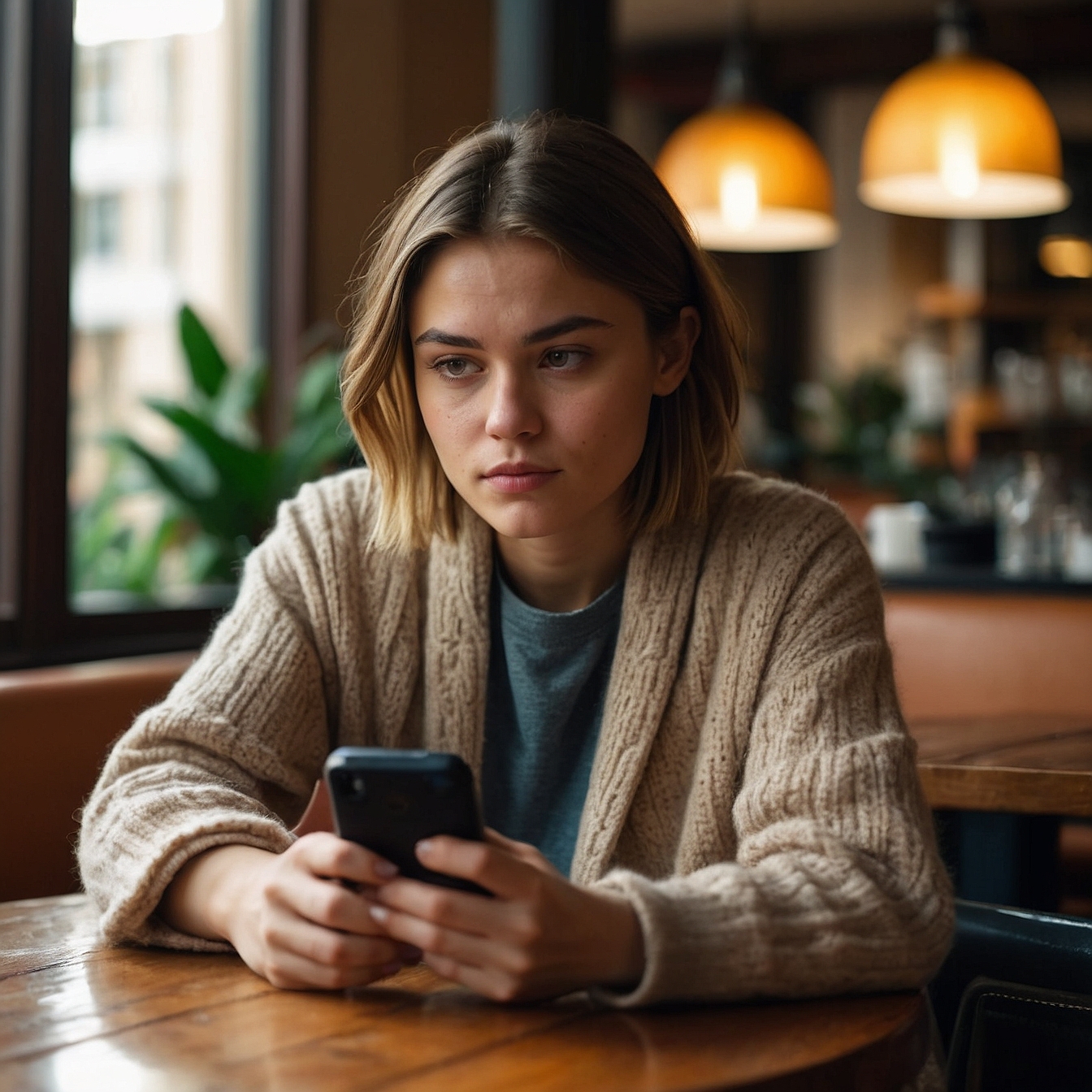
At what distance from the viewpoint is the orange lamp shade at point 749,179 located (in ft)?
12.5

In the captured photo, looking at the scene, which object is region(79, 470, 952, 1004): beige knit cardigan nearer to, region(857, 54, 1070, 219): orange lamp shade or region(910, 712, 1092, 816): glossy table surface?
region(910, 712, 1092, 816): glossy table surface

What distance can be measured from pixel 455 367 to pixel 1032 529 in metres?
2.65

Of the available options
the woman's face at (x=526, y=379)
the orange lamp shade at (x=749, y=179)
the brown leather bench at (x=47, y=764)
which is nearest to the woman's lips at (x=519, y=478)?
the woman's face at (x=526, y=379)

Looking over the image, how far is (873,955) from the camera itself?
3.40 feet

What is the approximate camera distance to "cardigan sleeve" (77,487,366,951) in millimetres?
1165

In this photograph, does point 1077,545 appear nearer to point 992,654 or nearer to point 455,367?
point 992,654

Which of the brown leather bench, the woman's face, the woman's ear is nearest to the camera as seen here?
the woman's face

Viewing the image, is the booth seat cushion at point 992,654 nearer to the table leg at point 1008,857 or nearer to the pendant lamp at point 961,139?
the table leg at point 1008,857

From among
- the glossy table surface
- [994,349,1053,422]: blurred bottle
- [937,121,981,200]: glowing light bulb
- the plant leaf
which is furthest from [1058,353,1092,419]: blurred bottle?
the glossy table surface

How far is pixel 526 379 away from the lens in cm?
128

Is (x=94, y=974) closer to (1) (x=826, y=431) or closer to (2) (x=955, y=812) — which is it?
(2) (x=955, y=812)

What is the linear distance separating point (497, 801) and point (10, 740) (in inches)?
24.3

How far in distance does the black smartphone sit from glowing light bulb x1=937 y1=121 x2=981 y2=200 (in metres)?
2.79

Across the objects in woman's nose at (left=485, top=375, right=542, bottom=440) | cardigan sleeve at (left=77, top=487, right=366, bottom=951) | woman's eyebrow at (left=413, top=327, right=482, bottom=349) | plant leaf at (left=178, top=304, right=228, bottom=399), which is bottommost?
cardigan sleeve at (left=77, top=487, right=366, bottom=951)
